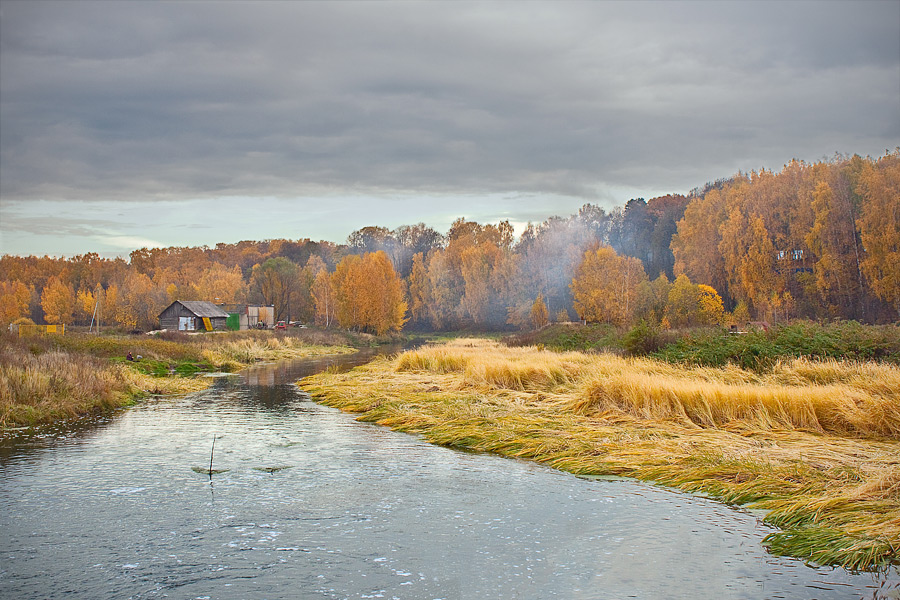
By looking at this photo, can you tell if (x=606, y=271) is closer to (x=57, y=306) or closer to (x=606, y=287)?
(x=606, y=287)

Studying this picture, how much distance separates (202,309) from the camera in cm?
7350

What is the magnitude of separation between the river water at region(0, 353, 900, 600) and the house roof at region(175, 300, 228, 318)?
A: 6023 centimetres

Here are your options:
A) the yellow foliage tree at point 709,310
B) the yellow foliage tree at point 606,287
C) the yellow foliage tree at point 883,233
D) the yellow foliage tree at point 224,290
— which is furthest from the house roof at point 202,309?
the yellow foliage tree at point 883,233

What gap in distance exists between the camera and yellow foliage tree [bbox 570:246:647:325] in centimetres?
5464

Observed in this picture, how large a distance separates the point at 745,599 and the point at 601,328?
36.6m

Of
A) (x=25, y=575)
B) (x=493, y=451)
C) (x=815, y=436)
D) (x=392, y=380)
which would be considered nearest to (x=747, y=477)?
(x=815, y=436)

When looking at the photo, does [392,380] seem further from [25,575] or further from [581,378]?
[25,575]

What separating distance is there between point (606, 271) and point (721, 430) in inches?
1867

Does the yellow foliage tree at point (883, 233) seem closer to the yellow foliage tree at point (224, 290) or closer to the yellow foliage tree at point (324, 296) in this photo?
the yellow foliage tree at point (324, 296)

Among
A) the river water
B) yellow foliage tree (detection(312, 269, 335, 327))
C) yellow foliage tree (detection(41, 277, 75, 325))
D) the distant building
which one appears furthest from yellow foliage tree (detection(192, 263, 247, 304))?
the river water

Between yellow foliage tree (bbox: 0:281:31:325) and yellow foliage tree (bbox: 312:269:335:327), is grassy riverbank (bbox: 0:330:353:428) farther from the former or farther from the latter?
yellow foliage tree (bbox: 0:281:31:325)

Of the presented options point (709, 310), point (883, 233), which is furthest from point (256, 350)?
point (883, 233)

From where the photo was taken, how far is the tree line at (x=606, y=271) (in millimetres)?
53719

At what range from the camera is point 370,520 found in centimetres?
888
